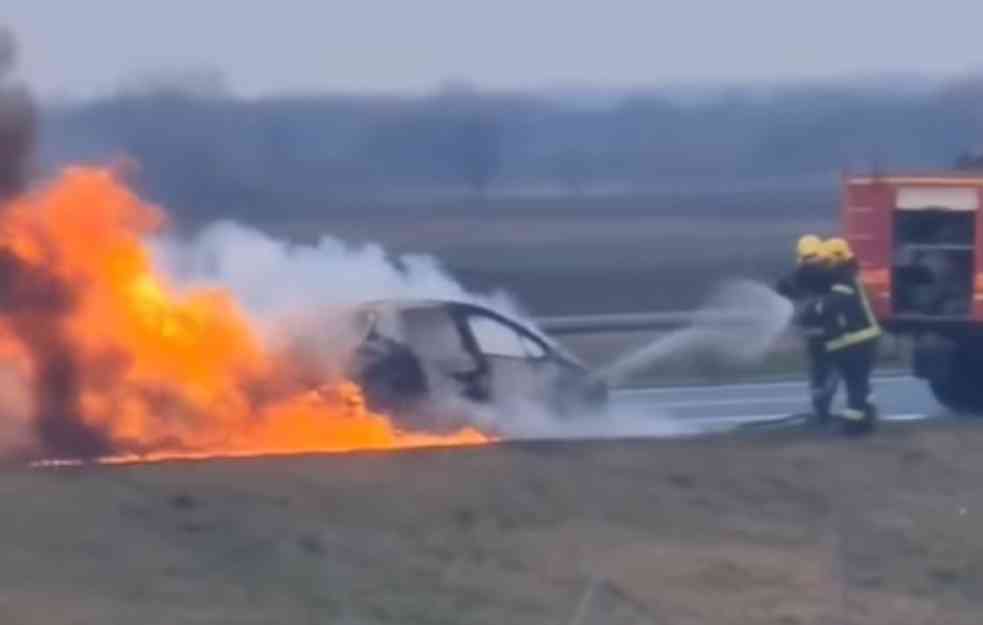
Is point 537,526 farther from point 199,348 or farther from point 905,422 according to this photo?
point 905,422

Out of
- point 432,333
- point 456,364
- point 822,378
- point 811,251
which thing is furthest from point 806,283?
point 432,333

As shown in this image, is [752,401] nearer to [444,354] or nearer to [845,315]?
Answer: [845,315]

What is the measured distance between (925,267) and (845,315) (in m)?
5.15

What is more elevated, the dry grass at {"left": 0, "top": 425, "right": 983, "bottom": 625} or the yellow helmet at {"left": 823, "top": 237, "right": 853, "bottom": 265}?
the yellow helmet at {"left": 823, "top": 237, "right": 853, "bottom": 265}

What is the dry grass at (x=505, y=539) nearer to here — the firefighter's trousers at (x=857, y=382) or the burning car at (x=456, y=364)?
the firefighter's trousers at (x=857, y=382)

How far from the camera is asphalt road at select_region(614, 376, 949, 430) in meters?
30.4

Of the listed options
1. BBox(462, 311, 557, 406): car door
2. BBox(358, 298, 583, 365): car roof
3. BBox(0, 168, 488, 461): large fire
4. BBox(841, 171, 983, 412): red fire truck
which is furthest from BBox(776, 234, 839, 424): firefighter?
BBox(841, 171, 983, 412): red fire truck

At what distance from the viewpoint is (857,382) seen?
24.6 metres

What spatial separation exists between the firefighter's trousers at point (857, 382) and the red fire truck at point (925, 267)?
441 cm

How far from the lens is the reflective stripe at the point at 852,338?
24.8 metres

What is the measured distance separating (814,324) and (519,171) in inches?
3001

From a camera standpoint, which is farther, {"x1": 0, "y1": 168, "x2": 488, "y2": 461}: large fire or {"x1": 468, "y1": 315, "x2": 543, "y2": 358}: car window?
{"x1": 468, "y1": 315, "x2": 543, "y2": 358}: car window

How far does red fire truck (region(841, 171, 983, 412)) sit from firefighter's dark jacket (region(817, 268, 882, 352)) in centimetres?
462

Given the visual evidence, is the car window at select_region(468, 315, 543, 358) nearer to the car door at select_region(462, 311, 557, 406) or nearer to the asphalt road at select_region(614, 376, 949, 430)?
the car door at select_region(462, 311, 557, 406)
